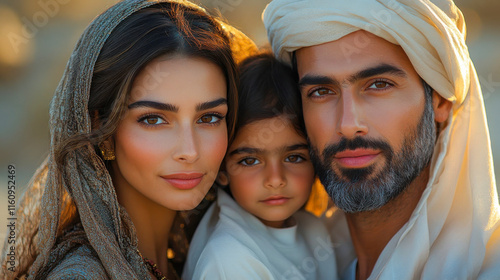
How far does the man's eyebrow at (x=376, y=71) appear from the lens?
271 cm

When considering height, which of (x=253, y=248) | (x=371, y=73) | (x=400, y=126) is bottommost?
(x=253, y=248)

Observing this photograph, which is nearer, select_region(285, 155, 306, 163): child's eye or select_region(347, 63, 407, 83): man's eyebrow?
select_region(347, 63, 407, 83): man's eyebrow

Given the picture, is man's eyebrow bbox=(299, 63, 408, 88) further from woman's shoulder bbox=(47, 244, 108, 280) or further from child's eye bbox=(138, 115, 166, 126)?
woman's shoulder bbox=(47, 244, 108, 280)

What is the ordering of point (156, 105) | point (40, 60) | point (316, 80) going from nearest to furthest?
point (156, 105)
point (316, 80)
point (40, 60)

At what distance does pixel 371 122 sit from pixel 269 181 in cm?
64

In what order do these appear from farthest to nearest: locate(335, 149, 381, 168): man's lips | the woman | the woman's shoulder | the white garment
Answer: locate(335, 149, 381, 168): man's lips → the white garment → the woman → the woman's shoulder

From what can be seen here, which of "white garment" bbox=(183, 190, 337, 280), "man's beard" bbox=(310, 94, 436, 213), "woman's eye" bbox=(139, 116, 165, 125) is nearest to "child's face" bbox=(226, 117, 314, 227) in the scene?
"white garment" bbox=(183, 190, 337, 280)

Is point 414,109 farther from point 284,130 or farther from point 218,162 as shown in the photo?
point 218,162

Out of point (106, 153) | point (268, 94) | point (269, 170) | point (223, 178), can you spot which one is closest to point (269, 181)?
point (269, 170)

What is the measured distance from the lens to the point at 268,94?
303 centimetres

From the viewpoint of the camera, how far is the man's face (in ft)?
8.91

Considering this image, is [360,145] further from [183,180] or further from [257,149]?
[183,180]

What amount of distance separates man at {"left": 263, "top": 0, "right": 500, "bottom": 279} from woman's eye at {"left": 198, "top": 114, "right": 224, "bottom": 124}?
1.70 ft

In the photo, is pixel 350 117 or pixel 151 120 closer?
pixel 151 120
